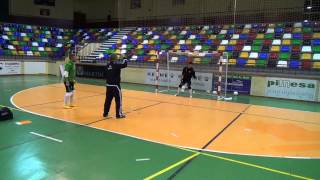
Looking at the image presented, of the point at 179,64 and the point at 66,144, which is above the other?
the point at 179,64

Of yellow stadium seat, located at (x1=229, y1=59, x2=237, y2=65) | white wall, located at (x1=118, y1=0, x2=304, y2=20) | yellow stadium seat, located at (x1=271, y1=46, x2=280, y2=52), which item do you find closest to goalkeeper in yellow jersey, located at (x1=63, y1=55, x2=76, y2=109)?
yellow stadium seat, located at (x1=229, y1=59, x2=237, y2=65)

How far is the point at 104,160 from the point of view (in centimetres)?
500

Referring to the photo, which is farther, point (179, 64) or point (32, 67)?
point (32, 67)

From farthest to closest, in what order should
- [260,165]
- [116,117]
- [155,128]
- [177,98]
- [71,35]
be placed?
[71,35] < [177,98] < [116,117] < [155,128] < [260,165]

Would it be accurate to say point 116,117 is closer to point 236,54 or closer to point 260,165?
point 260,165

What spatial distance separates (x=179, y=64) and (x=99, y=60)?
22.2 feet

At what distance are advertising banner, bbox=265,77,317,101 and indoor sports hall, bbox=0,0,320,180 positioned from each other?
46 millimetres

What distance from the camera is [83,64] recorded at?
20.8 meters

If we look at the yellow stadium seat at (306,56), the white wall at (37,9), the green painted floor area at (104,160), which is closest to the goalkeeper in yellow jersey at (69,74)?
the green painted floor area at (104,160)

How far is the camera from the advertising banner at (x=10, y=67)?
20156 mm

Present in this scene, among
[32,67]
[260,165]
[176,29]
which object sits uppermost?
[176,29]

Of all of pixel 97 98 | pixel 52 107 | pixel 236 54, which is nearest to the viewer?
pixel 52 107

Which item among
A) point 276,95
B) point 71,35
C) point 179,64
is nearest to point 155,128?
point 276,95

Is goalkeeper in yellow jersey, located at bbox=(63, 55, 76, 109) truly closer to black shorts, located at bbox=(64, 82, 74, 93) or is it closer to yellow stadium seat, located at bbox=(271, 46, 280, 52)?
black shorts, located at bbox=(64, 82, 74, 93)
